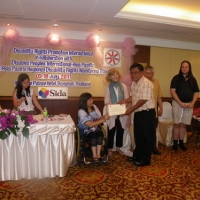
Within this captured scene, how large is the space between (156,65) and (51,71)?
2.66 metres

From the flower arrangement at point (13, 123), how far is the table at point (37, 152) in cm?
8

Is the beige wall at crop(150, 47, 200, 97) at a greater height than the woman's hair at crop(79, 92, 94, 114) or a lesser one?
greater

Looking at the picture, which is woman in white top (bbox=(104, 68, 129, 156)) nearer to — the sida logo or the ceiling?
the ceiling

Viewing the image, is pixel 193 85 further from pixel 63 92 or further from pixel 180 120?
pixel 63 92

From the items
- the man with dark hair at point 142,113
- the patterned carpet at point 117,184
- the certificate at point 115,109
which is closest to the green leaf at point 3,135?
the patterned carpet at point 117,184

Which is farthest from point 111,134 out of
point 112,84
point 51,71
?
point 51,71

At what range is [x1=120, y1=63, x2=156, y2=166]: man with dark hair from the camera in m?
3.05

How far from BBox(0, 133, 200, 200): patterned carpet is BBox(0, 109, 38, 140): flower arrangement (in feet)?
2.18

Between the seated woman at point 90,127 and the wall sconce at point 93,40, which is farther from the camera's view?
the wall sconce at point 93,40

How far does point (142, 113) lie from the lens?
10.4 feet

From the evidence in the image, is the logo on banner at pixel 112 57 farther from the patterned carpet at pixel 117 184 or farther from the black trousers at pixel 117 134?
the patterned carpet at pixel 117 184

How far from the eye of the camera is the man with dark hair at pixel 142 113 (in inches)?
120

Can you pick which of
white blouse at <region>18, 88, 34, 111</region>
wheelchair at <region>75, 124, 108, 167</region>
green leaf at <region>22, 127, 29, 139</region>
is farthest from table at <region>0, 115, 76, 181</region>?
white blouse at <region>18, 88, 34, 111</region>

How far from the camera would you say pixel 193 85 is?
3.94 meters
